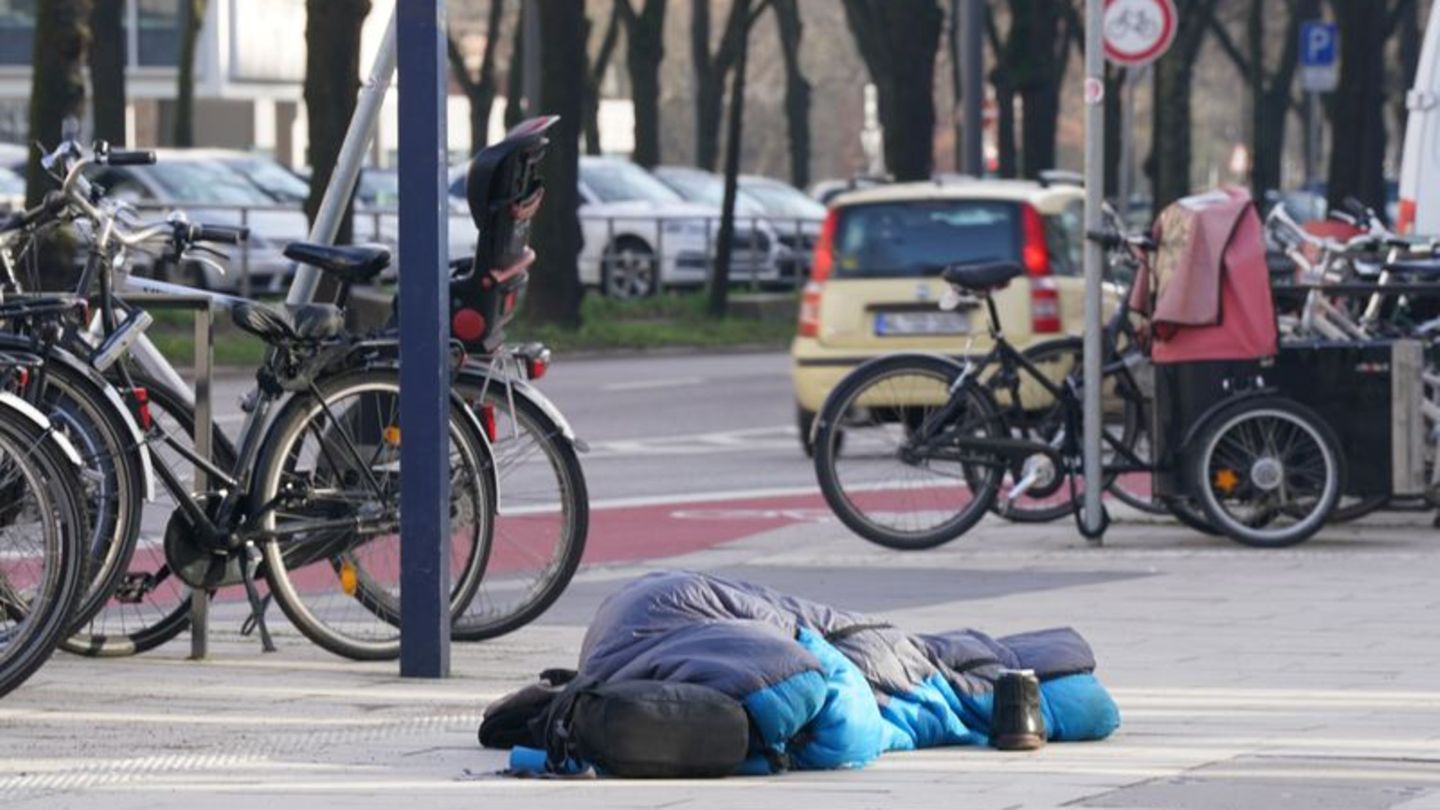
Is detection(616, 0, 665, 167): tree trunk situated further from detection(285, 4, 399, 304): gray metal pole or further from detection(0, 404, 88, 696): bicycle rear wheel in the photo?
detection(0, 404, 88, 696): bicycle rear wheel

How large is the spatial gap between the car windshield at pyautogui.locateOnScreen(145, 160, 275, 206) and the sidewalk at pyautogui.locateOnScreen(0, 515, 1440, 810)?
2242 centimetres

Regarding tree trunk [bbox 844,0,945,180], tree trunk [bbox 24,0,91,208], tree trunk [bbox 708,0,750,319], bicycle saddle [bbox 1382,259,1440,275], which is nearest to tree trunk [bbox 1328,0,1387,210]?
tree trunk [bbox 844,0,945,180]

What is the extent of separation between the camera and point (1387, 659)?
942cm

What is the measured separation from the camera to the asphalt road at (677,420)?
1738 centimetres

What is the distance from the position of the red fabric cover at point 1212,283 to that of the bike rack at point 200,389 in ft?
15.3

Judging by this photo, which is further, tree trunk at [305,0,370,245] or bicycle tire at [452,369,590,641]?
tree trunk at [305,0,370,245]

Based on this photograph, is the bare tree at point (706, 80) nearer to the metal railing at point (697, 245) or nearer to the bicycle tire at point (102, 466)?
the metal railing at point (697, 245)

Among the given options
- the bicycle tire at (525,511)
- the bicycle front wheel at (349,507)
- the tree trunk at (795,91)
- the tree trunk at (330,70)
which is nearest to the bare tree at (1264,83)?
the tree trunk at (795,91)

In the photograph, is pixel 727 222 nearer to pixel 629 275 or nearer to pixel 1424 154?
pixel 629 275

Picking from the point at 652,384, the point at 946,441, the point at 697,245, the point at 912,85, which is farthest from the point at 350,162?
the point at 697,245

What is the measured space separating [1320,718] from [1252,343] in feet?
16.1

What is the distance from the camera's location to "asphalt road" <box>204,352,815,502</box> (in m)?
17.4

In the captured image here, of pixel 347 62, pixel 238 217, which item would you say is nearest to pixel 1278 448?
pixel 347 62

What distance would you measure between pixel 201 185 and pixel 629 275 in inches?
226
